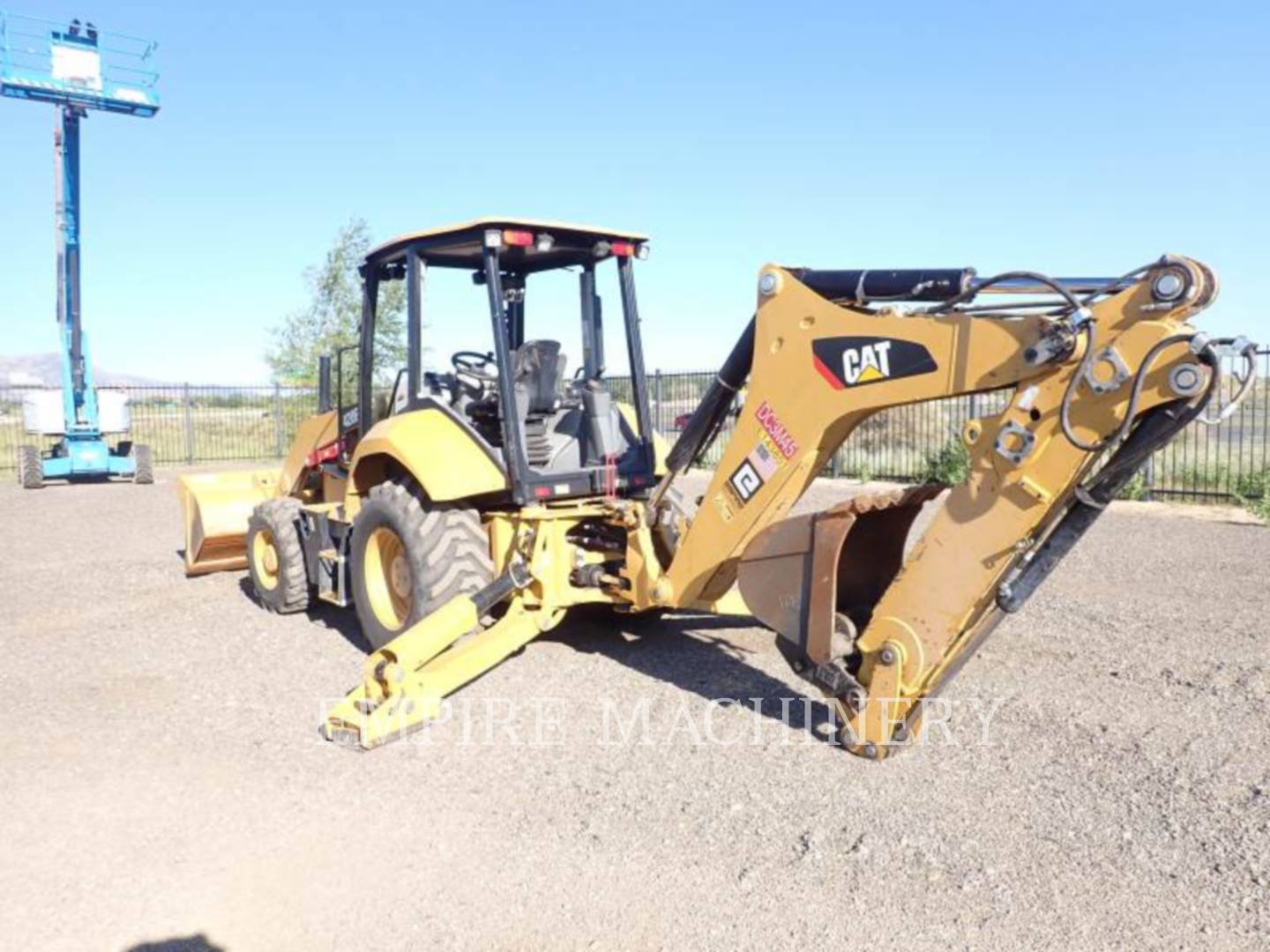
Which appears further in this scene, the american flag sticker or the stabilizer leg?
the stabilizer leg

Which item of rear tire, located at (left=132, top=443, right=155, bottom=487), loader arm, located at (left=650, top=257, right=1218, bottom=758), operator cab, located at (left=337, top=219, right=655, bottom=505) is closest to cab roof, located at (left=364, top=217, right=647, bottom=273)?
operator cab, located at (left=337, top=219, right=655, bottom=505)

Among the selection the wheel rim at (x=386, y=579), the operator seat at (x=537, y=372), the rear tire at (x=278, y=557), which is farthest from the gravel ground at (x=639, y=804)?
the operator seat at (x=537, y=372)

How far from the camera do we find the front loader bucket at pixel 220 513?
8008 mm

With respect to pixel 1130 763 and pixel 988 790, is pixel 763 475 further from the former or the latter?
pixel 1130 763

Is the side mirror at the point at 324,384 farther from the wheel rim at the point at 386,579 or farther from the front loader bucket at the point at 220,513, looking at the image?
the wheel rim at the point at 386,579

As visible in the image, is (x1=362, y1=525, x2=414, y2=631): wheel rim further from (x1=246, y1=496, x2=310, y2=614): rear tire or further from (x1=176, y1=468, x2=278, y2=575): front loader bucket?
(x1=176, y1=468, x2=278, y2=575): front loader bucket

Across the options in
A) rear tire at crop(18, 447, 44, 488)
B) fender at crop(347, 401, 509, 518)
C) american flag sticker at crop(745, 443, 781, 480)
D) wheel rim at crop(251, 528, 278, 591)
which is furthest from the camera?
rear tire at crop(18, 447, 44, 488)

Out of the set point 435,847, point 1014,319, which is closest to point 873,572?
point 1014,319

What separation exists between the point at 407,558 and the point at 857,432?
13013mm

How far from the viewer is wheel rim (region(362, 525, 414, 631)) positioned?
19.2 ft

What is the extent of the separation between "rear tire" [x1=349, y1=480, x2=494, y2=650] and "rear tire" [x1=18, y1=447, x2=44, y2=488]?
41.4 ft

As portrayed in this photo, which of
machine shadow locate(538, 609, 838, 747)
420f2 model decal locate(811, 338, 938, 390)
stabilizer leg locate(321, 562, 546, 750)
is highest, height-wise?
420f2 model decal locate(811, 338, 938, 390)

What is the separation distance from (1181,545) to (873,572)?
18.0ft

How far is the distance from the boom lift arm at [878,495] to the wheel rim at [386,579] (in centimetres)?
70
